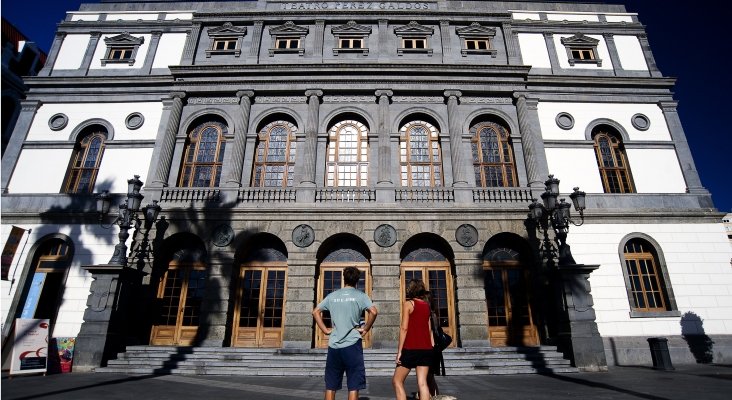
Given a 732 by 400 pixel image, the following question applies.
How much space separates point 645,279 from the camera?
14.5 meters

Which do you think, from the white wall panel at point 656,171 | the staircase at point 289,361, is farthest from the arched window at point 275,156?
the white wall panel at point 656,171

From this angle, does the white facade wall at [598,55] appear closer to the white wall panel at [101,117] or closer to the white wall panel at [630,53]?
the white wall panel at [630,53]

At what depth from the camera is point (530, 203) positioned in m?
15.0

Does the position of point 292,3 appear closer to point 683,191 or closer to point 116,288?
point 116,288

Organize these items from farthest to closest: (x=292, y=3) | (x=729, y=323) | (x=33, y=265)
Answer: (x=292, y=3)
(x=33, y=265)
(x=729, y=323)

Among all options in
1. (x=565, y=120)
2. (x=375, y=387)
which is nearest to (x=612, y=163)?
(x=565, y=120)

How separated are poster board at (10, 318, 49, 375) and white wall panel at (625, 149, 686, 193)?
2213 centimetres

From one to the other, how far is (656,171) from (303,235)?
51.4 feet

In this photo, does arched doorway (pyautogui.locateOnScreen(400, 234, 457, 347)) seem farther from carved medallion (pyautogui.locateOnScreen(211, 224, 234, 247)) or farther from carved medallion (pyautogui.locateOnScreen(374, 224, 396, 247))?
carved medallion (pyautogui.locateOnScreen(211, 224, 234, 247))

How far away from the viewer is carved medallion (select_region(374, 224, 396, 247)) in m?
14.3

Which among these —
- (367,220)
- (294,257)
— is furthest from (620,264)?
(294,257)

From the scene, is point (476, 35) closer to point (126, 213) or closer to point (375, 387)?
point (375, 387)

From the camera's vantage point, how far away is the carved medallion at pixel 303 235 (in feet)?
47.2

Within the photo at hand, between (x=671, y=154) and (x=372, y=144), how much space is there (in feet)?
44.2
